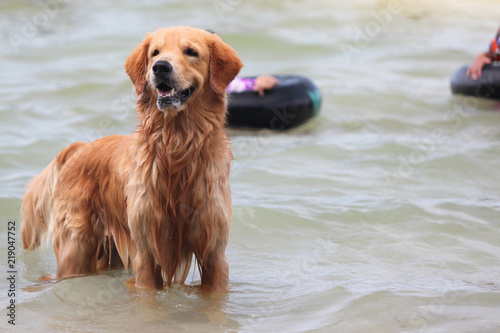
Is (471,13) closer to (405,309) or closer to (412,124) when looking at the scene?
(412,124)

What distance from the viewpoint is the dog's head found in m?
4.82

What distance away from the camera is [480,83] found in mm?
12234

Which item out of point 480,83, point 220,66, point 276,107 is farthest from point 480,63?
point 220,66

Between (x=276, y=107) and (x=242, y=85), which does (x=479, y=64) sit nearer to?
(x=276, y=107)

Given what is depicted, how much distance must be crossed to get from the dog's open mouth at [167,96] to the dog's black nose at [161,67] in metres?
0.12

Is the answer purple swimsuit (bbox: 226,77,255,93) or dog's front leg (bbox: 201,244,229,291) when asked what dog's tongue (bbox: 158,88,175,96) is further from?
purple swimsuit (bbox: 226,77,255,93)

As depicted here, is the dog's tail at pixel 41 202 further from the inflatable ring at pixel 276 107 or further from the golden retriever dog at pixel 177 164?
the inflatable ring at pixel 276 107

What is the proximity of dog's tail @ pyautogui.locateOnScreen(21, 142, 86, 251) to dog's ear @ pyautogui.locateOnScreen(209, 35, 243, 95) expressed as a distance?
55.1 inches

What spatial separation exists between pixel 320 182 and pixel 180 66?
420 cm

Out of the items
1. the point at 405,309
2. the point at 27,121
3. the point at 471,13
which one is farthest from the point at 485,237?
the point at 471,13

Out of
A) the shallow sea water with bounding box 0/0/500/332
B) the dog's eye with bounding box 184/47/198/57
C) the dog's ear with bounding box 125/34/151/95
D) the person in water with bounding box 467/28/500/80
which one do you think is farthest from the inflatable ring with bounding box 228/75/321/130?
the dog's eye with bounding box 184/47/198/57

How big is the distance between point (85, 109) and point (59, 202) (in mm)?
6892

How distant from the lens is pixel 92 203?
5.54m

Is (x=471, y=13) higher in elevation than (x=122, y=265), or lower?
higher
